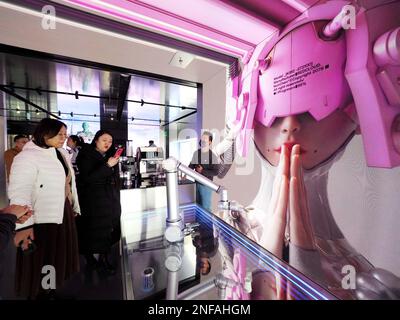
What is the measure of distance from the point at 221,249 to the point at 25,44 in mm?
1830

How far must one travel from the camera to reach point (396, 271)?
0.63 meters

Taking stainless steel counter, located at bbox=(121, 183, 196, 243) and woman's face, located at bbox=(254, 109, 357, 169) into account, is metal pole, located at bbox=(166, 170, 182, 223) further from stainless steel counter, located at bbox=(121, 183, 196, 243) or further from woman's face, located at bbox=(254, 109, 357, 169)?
woman's face, located at bbox=(254, 109, 357, 169)

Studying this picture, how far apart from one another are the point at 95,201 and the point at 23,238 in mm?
366

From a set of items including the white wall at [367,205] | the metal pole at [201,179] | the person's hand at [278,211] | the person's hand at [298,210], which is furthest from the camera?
the person's hand at [278,211]

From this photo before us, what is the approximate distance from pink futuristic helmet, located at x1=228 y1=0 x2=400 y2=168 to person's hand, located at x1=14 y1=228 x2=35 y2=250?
4.58 feet

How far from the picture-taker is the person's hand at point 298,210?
2.98 feet

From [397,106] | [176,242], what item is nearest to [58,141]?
[176,242]

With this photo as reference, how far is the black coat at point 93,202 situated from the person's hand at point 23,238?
31cm

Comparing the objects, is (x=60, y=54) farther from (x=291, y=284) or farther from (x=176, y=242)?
(x=291, y=284)

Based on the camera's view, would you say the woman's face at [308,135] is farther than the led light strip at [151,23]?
No

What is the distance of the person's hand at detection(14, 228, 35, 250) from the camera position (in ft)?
2.66

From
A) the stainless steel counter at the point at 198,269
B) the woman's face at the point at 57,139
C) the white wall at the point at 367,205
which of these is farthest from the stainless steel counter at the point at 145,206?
the white wall at the point at 367,205

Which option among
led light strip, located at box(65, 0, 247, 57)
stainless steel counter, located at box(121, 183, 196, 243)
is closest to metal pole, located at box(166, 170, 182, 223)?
stainless steel counter, located at box(121, 183, 196, 243)

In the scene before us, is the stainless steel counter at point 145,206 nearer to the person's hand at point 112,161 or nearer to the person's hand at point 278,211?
the person's hand at point 112,161
